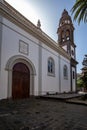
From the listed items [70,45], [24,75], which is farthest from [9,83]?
[70,45]

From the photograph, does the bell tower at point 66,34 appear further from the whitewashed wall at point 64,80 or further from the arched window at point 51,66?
the arched window at point 51,66

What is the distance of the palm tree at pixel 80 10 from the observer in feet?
30.2

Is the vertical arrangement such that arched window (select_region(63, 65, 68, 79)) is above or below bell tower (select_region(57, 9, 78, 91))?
below

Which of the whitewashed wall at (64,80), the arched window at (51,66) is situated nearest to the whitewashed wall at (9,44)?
the arched window at (51,66)

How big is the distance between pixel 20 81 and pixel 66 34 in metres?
15.2

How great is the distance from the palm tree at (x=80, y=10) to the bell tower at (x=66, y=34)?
12.5 metres

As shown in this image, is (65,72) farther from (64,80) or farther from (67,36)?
(67,36)

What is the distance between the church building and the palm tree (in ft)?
14.0

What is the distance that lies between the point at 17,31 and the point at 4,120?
7652mm

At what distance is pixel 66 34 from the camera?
76.3ft

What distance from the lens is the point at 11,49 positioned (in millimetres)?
9898

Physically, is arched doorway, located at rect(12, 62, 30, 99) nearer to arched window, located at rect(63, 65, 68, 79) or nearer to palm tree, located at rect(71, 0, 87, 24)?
palm tree, located at rect(71, 0, 87, 24)

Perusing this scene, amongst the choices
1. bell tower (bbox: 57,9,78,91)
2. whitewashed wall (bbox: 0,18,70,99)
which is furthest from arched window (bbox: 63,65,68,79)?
bell tower (bbox: 57,9,78,91)

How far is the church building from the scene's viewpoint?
9.36 m
